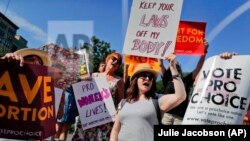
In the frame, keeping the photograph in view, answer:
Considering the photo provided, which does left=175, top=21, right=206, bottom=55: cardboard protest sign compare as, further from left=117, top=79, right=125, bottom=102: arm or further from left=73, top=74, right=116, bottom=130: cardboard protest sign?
left=73, top=74, right=116, bottom=130: cardboard protest sign

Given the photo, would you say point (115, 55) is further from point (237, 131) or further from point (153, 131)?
point (237, 131)

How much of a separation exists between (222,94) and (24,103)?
1754mm

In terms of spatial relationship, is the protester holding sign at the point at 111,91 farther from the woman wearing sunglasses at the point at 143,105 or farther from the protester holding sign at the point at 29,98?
the protester holding sign at the point at 29,98

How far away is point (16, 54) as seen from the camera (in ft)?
14.6

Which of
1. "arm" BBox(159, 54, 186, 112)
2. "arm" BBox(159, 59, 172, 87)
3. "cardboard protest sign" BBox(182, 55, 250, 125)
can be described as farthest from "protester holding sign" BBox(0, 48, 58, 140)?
"arm" BBox(159, 59, 172, 87)

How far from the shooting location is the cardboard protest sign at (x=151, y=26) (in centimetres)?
639

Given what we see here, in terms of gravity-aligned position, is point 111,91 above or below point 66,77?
below

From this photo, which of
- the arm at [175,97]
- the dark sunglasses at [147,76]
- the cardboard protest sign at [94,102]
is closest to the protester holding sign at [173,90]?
the cardboard protest sign at [94,102]

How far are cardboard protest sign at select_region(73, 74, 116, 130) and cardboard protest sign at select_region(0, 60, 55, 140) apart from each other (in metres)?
1.78

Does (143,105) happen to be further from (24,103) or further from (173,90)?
(173,90)

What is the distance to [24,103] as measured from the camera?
439 centimetres

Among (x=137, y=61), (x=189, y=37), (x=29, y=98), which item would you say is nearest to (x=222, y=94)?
(x=29, y=98)

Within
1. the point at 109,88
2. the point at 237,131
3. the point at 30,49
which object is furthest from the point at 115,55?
the point at 237,131

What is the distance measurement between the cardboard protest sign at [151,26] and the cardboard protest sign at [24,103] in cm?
220
